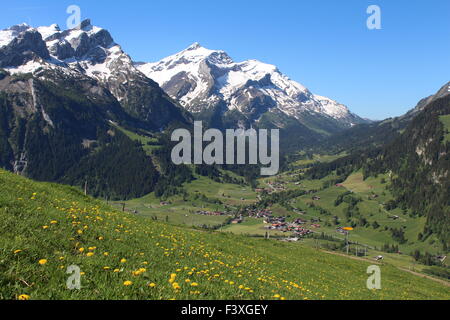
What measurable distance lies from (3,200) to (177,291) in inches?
420

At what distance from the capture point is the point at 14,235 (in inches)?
445

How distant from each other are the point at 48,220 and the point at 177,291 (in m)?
7.68

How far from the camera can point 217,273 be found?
45.3ft

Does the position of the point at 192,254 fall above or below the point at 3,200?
below
